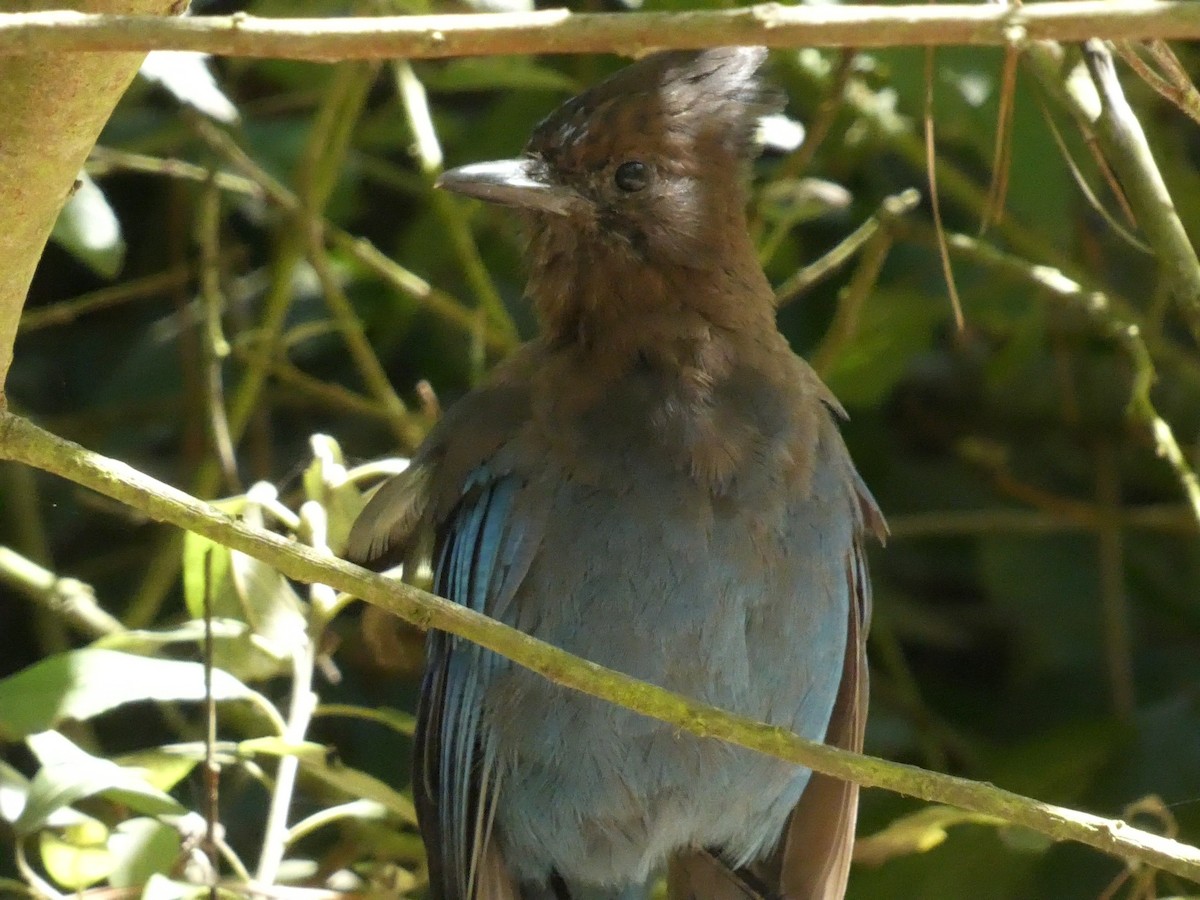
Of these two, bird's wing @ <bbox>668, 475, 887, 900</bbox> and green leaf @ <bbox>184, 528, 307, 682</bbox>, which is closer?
green leaf @ <bbox>184, 528, 307, 682</bbox>

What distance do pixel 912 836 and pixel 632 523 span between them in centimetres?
72

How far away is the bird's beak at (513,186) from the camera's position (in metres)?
2.90

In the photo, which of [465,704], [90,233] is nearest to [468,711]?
[465,704]

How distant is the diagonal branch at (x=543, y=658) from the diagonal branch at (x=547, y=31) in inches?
19.6

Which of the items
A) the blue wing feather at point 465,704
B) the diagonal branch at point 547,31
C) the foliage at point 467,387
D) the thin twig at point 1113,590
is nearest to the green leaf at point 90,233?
the foliage at point 467,387

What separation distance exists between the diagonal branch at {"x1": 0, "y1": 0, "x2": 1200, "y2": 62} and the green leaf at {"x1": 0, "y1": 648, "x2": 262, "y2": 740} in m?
1.22

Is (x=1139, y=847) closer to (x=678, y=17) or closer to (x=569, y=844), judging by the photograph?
(x=678, y=17)

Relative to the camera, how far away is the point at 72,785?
2.34m

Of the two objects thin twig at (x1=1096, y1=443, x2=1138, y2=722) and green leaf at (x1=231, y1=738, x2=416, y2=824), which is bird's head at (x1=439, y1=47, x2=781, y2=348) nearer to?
green leaf at (x1=231, y1=738, x2=416, y2=824)

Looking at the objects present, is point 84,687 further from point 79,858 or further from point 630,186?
point 630,186

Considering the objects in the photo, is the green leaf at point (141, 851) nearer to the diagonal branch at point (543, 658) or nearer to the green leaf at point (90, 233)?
the diagonal branch at point (543, 658)

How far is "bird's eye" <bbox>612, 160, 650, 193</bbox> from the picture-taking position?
3.06 m

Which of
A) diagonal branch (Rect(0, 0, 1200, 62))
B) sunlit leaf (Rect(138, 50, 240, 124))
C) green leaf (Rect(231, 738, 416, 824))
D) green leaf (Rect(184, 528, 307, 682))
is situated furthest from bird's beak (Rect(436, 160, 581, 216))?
diagonal branch (Rect(0, 0, 1200, 62))

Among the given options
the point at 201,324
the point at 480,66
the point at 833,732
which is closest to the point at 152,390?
the point at 201,324
